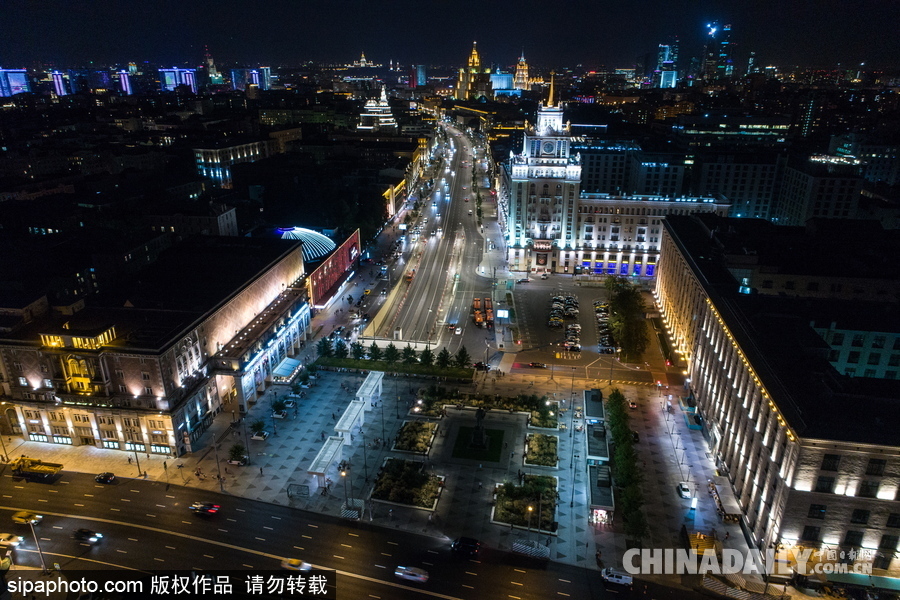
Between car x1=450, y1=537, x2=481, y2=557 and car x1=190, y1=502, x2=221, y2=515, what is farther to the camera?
car x1=190, y1=502, x2=221, y2=515

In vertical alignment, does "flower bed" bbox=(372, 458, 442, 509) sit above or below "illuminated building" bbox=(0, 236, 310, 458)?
below

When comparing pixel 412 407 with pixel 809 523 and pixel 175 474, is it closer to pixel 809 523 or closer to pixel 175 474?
pixel 175 474

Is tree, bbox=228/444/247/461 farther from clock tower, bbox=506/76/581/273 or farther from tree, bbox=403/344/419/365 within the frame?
clock tower, bbox=506/76/581/273

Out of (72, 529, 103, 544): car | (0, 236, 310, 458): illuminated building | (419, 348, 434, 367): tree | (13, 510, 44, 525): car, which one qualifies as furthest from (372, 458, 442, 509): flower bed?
(13, 510, 44, 525): car

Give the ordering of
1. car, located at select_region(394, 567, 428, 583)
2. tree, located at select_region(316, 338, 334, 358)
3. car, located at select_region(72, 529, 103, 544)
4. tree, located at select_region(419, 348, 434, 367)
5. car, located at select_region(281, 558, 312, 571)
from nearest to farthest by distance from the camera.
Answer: car, located at select_region(394, 567, 428, 583), car, located at select_region(281, 558, 312, 571), car, located at select_region(72, 529, 103, 544), tree, located at select_region(419, 348, 434, 367), tree, located at select_region(316, 338, 334, 358)

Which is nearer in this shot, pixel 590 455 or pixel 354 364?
pixel 590 455

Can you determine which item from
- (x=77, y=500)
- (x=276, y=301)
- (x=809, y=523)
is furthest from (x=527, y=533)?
(x=276, y=301)
